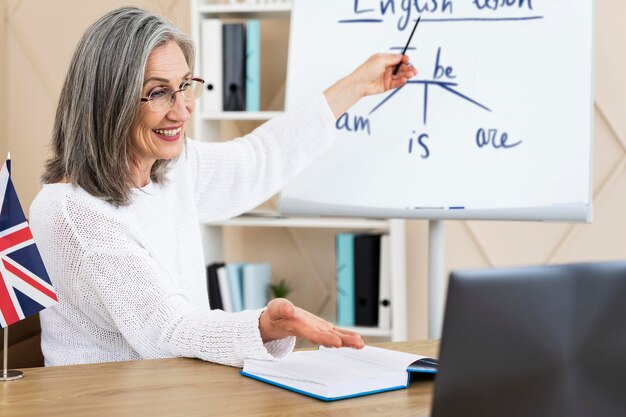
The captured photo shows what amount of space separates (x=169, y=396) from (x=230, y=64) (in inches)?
69.6

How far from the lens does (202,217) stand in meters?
1.97

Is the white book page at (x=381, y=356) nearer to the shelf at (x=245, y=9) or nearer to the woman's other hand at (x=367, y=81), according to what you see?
the woman's other hand at (x=367, y=81)

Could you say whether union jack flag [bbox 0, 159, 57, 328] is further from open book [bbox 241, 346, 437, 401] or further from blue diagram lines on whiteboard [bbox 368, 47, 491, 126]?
blue diagram lines on whiteboard [bbox 368, 47, 491, 126]

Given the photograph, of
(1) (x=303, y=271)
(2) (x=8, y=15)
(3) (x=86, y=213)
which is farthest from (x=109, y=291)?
(2) (x=8, y=15)

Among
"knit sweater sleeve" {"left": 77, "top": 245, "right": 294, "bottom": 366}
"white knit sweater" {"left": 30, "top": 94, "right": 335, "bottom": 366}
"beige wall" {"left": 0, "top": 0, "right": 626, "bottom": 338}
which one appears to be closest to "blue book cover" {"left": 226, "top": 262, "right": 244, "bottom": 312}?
"beige wall" {"left": 0, "top": 0, "right": 626, "bottom": 338}

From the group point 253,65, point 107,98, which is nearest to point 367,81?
point 107,98

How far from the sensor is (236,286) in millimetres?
2869

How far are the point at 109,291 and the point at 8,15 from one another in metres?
2.26

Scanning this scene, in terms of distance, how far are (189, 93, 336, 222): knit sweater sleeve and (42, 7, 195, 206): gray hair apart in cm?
32

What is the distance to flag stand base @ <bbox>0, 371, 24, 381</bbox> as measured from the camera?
4.22 feet

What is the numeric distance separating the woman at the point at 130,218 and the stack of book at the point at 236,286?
1.05 meters

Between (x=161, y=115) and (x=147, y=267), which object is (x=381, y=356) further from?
(x=161, y=115)

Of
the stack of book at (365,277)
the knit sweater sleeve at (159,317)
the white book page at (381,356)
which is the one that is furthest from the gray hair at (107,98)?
the stack of book at (365,277)

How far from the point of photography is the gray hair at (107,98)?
5.12 ft
